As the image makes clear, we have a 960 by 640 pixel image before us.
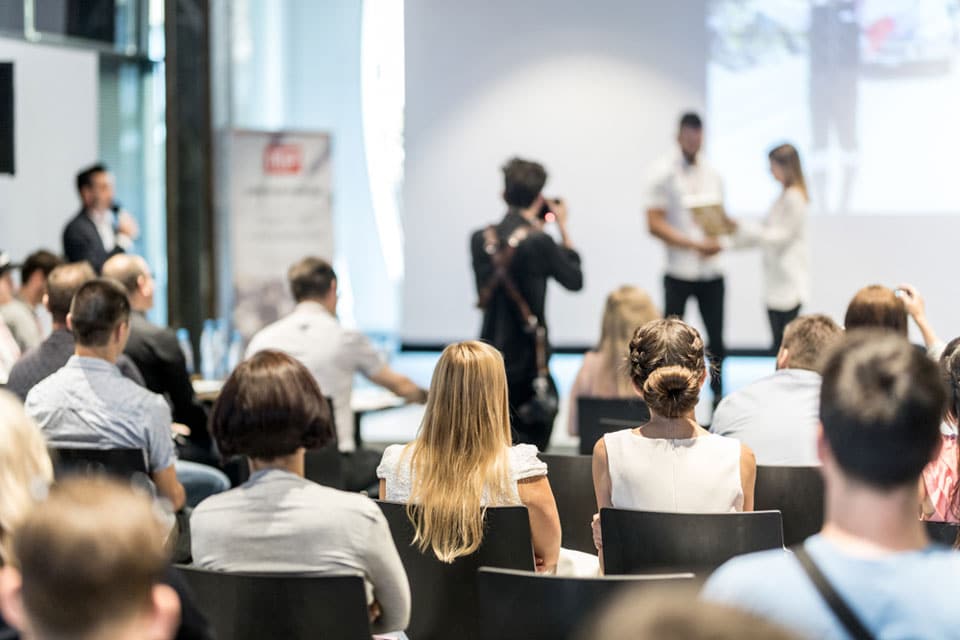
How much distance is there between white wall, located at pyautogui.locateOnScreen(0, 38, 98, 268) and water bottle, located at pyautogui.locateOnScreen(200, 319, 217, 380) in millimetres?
1302

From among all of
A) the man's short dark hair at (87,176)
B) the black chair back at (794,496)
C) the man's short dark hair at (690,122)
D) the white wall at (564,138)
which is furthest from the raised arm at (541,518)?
the white wall at (564,138)

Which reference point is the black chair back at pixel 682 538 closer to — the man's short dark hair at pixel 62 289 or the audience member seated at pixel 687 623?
the audience member seated at pixel 687 623

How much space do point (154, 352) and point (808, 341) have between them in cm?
251

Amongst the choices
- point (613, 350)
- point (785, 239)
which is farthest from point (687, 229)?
point (613, 350)

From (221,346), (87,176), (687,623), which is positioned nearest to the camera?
(687,623)

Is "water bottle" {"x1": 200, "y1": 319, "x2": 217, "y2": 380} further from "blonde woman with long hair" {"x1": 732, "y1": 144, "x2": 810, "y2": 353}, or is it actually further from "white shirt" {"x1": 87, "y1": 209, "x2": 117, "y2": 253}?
"blonde woman with long hair" {"x1": 732, "y1": 144, "x2": 810, "y2": 353}

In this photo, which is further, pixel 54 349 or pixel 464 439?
pixel 54 349

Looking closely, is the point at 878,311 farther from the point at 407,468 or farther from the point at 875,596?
the point at 875,596

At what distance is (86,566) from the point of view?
4.29 ft

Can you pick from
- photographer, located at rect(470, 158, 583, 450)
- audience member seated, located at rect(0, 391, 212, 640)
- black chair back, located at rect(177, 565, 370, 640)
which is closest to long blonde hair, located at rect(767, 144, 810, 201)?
photographer, located at rect(470, 158, 583, 450)

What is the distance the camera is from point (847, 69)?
9.19 m

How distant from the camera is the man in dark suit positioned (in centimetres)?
743

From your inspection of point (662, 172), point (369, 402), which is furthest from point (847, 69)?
point (369, 402)

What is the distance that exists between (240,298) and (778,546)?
21.0ft
